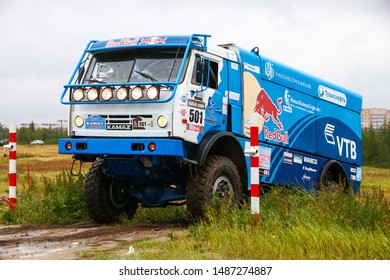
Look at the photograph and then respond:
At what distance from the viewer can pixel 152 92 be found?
9234 mm

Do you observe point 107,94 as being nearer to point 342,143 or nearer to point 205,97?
point 205,97

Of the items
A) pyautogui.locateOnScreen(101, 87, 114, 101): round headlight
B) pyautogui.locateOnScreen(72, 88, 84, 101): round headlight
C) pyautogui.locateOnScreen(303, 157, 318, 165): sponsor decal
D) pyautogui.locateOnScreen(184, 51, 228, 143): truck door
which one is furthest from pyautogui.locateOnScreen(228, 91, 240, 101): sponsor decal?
pyautogui.locateOnScreen(303, 157, 318, 165): sponsor decal

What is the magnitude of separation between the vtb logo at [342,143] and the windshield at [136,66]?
5476 mm

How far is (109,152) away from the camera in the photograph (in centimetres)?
939

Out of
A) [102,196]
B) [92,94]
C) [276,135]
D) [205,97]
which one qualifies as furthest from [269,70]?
[102,196]

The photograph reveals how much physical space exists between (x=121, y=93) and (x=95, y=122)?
0.68m

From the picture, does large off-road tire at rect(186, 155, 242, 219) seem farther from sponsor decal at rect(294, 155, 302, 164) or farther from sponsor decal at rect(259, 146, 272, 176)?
sponsor decal at rect(294, 155, 302, 164)

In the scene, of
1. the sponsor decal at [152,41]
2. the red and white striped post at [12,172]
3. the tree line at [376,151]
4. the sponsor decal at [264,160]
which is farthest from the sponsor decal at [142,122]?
the tree line at [376,151]

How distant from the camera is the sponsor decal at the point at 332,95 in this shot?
14305 mm

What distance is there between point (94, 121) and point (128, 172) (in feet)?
2.99

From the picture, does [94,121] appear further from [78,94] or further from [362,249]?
[362,249]

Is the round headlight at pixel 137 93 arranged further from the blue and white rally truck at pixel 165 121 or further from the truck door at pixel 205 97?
the truck door at pixel 205 97

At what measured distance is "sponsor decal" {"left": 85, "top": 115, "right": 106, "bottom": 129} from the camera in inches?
383

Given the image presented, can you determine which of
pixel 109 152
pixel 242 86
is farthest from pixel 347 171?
pixel 109 152
